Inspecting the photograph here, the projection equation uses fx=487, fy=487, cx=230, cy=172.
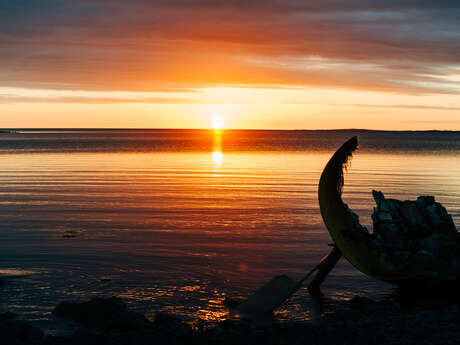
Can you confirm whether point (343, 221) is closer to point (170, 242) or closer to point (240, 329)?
point (240, 329)

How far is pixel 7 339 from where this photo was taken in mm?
9969

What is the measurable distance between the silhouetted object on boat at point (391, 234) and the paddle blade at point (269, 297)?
6.23 ft

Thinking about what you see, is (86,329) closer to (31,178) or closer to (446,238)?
(446,238)

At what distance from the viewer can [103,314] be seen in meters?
11.5

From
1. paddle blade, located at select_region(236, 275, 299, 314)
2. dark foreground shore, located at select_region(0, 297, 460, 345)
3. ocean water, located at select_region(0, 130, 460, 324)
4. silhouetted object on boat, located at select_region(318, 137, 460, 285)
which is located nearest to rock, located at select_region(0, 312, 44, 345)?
dark foreground shore, located at select_region(0, 297, 460, 345)

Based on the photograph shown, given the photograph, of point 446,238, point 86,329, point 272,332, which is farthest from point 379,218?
point 86,329

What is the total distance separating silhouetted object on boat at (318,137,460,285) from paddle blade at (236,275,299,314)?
1.90 m

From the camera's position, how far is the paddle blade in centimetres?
1270

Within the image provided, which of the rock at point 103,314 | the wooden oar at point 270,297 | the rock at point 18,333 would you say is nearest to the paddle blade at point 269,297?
the wooden oar at point 270,297

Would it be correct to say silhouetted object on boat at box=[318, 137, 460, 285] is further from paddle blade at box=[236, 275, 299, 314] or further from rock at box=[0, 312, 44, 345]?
rock at box=[0, 312, 44, 345]

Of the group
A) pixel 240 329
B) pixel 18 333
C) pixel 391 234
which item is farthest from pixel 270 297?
pixel 18 333

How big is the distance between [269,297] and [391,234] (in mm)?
4850

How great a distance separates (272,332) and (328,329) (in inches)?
53.1

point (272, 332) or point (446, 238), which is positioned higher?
point (446, 238)
